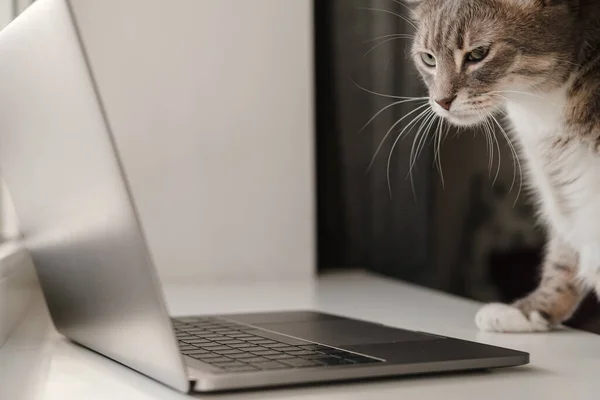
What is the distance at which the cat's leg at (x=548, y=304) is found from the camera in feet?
3.71

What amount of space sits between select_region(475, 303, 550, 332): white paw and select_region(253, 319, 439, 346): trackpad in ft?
0.55

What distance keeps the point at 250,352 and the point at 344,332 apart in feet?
0.64

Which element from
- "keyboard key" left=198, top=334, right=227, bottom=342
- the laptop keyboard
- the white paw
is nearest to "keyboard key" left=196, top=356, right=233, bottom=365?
the laptop keyboard

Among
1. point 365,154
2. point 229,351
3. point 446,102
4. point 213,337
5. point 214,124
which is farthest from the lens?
point 365,154

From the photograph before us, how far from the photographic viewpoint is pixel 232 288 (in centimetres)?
168

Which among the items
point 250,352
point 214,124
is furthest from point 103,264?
point 214,124

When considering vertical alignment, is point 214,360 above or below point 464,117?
below

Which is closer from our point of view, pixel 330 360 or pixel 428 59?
pixel 330 360

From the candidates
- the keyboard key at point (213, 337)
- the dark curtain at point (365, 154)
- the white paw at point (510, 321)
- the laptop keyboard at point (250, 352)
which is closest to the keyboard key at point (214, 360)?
the laptop keyboard at point (250, 352)

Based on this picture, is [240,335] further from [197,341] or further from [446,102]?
[446,102]

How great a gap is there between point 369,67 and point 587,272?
90 cm

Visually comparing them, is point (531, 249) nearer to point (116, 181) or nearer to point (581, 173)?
point (581, 173)

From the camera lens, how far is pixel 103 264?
0.78 metres

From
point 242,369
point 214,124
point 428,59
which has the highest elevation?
point 214,124
